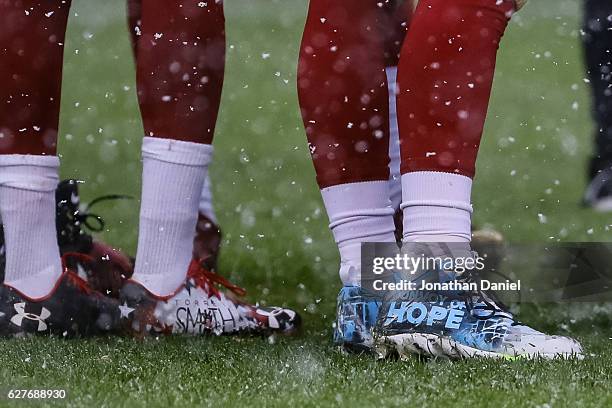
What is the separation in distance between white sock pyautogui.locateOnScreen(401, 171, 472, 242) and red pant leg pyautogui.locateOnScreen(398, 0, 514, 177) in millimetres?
12

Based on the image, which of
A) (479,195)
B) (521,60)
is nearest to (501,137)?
(479,195)

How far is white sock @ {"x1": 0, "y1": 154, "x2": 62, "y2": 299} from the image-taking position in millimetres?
1712

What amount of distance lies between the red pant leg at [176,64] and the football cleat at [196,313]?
0.22 metres

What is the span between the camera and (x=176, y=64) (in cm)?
170

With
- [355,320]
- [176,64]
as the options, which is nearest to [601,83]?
[176,64]

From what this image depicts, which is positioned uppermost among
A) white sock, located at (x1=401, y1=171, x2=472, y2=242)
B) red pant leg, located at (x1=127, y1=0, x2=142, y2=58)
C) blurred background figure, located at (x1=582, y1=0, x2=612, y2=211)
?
blurred background figure, located at (x1=582, y1=0, x2=612, y2=211)

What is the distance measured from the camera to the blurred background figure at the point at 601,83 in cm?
288

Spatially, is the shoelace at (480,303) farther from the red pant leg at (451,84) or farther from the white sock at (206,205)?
the white sock at (206,205)

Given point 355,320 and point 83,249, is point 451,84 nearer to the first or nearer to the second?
point 355,320

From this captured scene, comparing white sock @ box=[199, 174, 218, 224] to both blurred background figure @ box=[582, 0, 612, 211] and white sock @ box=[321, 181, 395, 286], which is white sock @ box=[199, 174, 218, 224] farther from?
blurred background figure @ box=[582, 0, 612, 211]

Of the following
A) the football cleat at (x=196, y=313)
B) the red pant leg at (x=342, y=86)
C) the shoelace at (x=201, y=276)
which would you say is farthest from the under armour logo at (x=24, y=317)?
the red pant leg at (x=342, y=86)

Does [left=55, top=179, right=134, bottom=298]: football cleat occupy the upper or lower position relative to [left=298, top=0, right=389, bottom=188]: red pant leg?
lower

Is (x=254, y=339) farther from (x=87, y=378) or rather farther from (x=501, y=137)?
(x=501, y=137)

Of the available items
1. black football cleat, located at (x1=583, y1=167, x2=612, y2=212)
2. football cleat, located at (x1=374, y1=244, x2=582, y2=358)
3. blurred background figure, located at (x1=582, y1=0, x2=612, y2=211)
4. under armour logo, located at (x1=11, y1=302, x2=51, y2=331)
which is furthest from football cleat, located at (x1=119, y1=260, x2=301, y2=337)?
black football cleat, located at (x1=583, y1=167, x2=612, y2=212)
